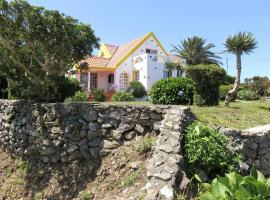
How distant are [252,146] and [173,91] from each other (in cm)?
551

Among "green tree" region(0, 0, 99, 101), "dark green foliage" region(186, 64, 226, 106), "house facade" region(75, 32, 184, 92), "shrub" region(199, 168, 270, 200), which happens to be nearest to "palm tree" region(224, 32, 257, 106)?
"dark green foliage" region(186, 64, 226, 106)

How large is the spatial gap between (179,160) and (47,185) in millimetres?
4204

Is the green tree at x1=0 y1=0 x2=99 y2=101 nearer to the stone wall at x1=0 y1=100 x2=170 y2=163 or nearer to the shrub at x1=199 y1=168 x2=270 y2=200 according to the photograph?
the stone wall at x1=0 y1=100 x2=170 y2=163

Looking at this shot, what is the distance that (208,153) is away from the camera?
6.93 meters

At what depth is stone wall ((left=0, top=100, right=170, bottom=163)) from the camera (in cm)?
894

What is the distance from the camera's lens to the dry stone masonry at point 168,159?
20.6 ft

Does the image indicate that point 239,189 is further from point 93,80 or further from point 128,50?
point 128,50

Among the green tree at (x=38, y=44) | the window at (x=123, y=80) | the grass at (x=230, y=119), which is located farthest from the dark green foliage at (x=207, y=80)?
the window at (x=123, y=80)

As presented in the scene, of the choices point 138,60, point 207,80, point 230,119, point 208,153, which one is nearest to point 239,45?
point 207,80

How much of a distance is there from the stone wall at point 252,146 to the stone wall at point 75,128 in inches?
70.1

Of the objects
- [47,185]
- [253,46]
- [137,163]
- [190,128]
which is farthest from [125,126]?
[253,46]

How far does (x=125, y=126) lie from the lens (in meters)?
9.05

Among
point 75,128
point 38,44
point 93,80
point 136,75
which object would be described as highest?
point 38,44

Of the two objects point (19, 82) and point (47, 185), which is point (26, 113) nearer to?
point (19, 82)
